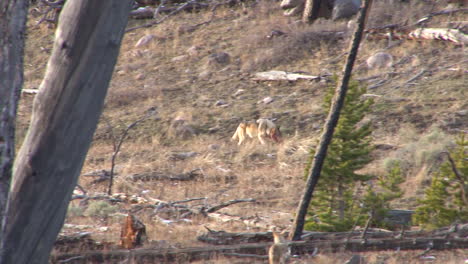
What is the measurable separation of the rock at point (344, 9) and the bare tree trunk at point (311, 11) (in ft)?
1.96

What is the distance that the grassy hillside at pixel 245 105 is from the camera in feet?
34.4

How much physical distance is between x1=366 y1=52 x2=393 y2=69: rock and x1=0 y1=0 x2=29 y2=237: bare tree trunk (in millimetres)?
14141

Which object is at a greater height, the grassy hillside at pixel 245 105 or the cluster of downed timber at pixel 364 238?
the cluster of downed timber at pixel 364 238

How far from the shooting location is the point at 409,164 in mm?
10727

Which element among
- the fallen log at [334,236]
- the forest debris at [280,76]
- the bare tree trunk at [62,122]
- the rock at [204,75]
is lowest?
the rock at [204,75]

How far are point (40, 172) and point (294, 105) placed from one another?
1144cm

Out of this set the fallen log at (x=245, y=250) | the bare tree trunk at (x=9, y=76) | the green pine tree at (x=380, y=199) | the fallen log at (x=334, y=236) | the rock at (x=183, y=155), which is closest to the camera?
the bare tree trunk at (x=9, y=76)

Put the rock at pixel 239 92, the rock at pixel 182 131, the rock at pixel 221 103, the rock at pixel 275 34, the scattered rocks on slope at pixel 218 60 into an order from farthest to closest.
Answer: the rock at pixel 275 34 → the scattered rocks on slope at pixel 218 60 → the rock at pixel 239 92 → the rock at pixel 221 103 → the rock at pixel 182 131

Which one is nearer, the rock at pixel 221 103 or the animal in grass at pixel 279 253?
the animal in grass at pixel 279 253

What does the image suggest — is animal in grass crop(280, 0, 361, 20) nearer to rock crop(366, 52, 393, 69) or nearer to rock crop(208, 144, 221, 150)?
rock crop(366, 52, 393, 69)

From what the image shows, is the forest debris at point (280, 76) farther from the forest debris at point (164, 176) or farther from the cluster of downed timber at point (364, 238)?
the cluster of downed timber at point (364, 238)

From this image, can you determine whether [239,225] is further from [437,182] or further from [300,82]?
[300,82]

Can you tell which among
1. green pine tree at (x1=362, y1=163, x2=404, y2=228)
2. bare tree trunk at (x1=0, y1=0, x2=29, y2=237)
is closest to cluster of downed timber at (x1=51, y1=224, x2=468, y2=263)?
green pine tree at (x1=362, y1=163, x2=404, y2=228)

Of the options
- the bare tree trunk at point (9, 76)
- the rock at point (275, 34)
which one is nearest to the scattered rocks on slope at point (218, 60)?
the rock at point (275, 34)
